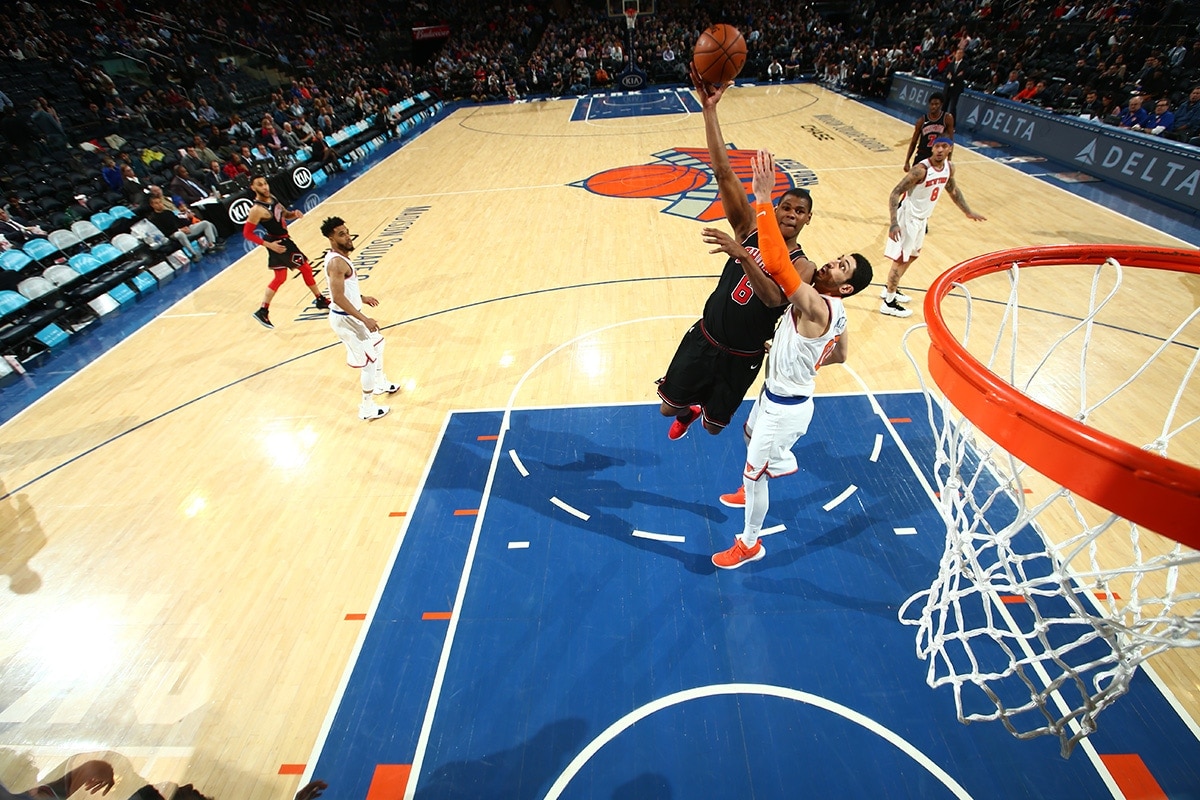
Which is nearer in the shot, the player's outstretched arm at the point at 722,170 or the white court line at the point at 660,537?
the player's outstretched arm at the point at 722,170

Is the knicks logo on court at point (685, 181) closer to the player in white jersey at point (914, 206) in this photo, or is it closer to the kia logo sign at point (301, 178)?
the player in white jersey at point (914, 206)

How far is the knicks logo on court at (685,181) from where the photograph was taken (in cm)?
1058

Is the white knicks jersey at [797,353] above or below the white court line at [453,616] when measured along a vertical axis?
above

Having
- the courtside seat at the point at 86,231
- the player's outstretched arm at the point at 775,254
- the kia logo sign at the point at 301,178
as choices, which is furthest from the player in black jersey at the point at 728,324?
the kia logo sign at the point at 301,178

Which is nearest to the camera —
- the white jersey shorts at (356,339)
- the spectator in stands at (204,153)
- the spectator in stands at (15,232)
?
the white jersey shorts at (356,339)

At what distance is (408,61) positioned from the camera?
92.0 feet

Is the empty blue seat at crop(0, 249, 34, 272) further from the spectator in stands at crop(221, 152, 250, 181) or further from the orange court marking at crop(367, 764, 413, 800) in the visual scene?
the orange court marking at crop(367, 764, 413, 800)

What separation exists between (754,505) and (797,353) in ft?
3.40

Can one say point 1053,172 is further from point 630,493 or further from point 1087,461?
point 1087,461

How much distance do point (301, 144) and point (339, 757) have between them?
1527 centimetres

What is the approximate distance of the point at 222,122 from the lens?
630 inches

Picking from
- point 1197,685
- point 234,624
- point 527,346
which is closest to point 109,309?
point 527,346

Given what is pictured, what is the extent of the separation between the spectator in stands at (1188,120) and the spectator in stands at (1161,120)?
14cm

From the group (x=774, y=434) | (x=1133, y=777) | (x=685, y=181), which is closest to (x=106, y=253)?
(x=685, y=181)
